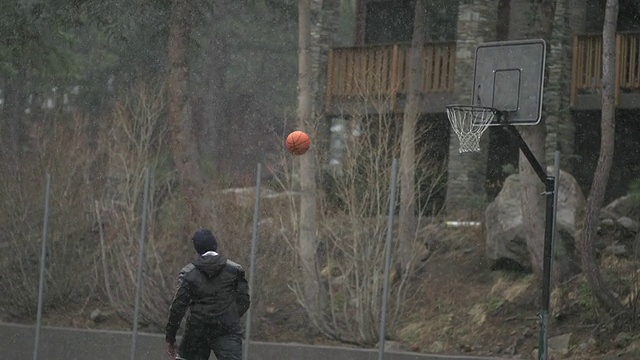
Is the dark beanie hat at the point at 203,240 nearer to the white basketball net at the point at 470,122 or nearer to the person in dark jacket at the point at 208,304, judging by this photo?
the person in dark jacket at the point at 208,304

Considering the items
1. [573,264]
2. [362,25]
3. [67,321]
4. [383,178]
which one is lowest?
[67,321]

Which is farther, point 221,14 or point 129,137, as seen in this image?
point 221,14

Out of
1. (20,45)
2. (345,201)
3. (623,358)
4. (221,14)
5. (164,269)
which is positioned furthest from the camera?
(221,14)

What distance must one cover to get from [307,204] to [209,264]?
8.39 m

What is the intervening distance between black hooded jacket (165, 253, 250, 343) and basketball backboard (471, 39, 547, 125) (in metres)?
3.70

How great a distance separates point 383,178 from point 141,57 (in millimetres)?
19201

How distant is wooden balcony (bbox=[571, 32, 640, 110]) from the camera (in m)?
24.0

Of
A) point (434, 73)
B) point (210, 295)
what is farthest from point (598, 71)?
point (210, 295)

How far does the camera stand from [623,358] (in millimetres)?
15930

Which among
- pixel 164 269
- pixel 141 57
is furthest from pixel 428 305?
pixel 141 57

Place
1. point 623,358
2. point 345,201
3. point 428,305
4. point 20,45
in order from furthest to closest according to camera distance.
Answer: point 20,45 < point 428,305 < point 345,201 < point 623,358

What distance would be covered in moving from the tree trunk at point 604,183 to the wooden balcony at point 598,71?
5964mm

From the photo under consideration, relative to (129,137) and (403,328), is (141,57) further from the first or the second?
(403,328)

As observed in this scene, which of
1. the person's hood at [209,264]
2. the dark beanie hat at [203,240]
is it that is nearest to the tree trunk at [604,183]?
the person's hood at [209,264]
